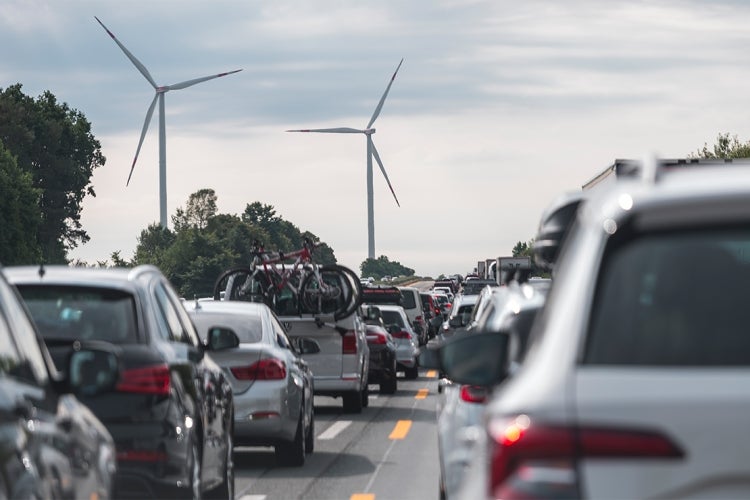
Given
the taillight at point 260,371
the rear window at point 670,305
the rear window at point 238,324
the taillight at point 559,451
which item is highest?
the rear window at point 670,305

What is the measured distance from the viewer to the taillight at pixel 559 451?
3.80 meters

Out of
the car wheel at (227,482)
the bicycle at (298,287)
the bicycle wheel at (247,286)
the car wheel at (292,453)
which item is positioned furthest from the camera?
the bicycle wheel at (247,286)

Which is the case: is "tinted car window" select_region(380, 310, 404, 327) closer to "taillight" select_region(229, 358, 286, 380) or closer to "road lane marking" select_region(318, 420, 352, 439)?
"road lane marking" select_region(318, 420, 352, 439)

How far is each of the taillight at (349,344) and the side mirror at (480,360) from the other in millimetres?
17442

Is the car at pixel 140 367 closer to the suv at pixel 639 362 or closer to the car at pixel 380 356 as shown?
the suv at pixel 639 362

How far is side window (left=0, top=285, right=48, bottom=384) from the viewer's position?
5473 millimetres

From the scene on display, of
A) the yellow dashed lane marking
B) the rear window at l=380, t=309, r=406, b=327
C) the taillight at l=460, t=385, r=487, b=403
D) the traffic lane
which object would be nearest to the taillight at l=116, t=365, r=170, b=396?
the taillight at l=460, t=385, r=487, b=403

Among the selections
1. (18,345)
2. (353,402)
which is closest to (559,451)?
(18,345)

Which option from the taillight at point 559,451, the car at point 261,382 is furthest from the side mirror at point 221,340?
the taillight at point 559,451

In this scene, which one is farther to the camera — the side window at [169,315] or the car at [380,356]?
the car at [380,356]

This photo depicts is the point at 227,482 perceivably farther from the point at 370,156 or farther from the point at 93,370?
the point at 370,156

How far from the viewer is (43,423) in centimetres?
530

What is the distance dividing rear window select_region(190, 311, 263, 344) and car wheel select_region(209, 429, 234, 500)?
439 cm

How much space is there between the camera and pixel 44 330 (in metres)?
9.18
